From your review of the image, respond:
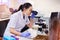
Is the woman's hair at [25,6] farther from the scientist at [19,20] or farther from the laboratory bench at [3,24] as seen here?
the laboratory bench at [3,24]

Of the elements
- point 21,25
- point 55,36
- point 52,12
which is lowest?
point 55,36

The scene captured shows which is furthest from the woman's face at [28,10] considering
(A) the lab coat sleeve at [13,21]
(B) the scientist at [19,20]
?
(A) the lab coat sleeve at [13,21]

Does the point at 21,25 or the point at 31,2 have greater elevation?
the point at 31,2

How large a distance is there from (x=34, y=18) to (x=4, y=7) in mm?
301

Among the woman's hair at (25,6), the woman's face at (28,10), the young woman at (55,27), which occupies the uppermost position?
the woman's hair at (25,6)

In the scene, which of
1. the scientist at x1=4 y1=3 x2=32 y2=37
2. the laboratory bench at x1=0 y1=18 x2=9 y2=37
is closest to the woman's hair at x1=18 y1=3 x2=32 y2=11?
the scientist at x1=4 y1=3 x2=32 y2=37

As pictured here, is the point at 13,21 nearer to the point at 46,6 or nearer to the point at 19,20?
the point at 19,20

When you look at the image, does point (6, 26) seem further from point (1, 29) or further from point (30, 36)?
point (30, 36)

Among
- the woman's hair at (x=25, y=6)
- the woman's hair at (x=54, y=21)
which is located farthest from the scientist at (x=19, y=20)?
the woman's hair at (x=54, y=21)

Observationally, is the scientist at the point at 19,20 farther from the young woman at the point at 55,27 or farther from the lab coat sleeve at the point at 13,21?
the young woman at the point at 55,27

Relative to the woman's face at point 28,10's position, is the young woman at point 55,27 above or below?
below

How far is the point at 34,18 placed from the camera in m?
1.41

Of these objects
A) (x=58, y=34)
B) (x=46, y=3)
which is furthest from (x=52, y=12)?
(x=58, y=34)

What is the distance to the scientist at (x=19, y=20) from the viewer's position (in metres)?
1.40
